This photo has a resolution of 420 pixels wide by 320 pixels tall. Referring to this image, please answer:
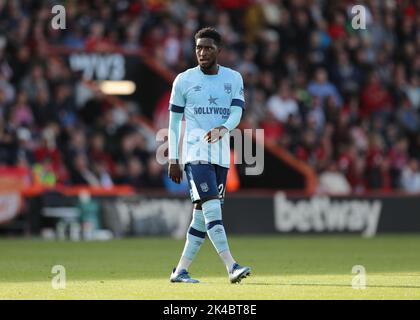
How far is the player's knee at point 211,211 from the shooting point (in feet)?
39.3

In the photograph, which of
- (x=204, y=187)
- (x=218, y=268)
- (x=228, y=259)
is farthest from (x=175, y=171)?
(x=218, y=268)

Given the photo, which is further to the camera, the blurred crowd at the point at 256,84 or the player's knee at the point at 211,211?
the blurred crowd at the point at 256,84

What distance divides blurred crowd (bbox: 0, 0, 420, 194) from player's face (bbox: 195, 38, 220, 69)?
1094cm

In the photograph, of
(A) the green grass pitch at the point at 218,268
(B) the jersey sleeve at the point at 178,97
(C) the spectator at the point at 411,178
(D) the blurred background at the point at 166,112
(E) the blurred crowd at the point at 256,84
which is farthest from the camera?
(C) the spectator at the point at 411,178

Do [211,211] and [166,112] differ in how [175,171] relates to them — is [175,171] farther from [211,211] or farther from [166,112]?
[166,112]

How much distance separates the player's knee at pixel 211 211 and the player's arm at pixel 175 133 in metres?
0.39

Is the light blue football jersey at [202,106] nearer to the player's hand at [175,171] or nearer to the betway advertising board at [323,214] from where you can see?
the player's hand at [175,171]

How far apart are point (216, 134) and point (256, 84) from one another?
48.5 ft

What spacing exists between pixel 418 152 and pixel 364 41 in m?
3.16

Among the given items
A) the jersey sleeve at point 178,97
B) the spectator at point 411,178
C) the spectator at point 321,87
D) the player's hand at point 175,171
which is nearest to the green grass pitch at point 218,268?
the player's hand at point 175,171

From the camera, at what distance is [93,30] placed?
2544 cm

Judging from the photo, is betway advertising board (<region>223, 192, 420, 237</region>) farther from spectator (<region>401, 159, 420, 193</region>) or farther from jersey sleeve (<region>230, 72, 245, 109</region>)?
jersey sleeve (<region>230, 72, 245, 109</region>)
